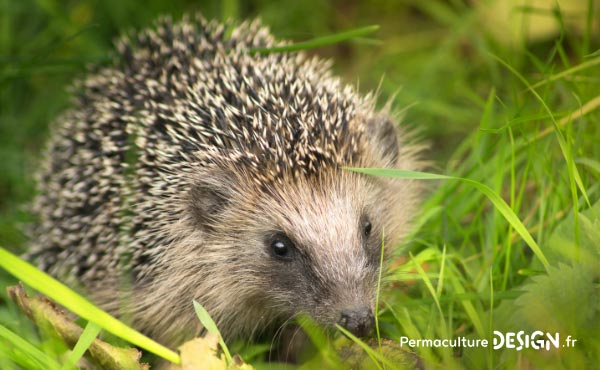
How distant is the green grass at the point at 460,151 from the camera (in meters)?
2.34

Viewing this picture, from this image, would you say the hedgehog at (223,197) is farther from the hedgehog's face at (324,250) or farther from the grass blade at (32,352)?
the grass blade at (32,352)

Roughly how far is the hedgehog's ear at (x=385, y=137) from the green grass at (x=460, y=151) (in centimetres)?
14

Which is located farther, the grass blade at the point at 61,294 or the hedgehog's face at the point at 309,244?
the hedgehog's face at the point at 309,244

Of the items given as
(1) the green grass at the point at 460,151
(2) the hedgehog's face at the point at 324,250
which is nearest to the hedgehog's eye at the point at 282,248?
(2) the hedgehog's face at the point at 324,250

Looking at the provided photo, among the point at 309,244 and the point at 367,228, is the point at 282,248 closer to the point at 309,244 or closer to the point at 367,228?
the point at 309,244

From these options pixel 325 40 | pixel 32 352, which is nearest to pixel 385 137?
pixel 325 40

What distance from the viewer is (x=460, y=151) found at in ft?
11.8

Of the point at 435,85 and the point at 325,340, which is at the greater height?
the point at 435,85

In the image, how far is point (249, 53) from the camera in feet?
10.4

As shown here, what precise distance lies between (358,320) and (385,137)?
98cm

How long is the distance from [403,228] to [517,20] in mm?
1873

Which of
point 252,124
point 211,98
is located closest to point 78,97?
point 211,98

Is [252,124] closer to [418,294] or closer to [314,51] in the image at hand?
[418,294]

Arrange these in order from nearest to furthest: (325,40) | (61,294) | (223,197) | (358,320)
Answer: (61,294) < (358,320) < (223,197) < (325,40)
